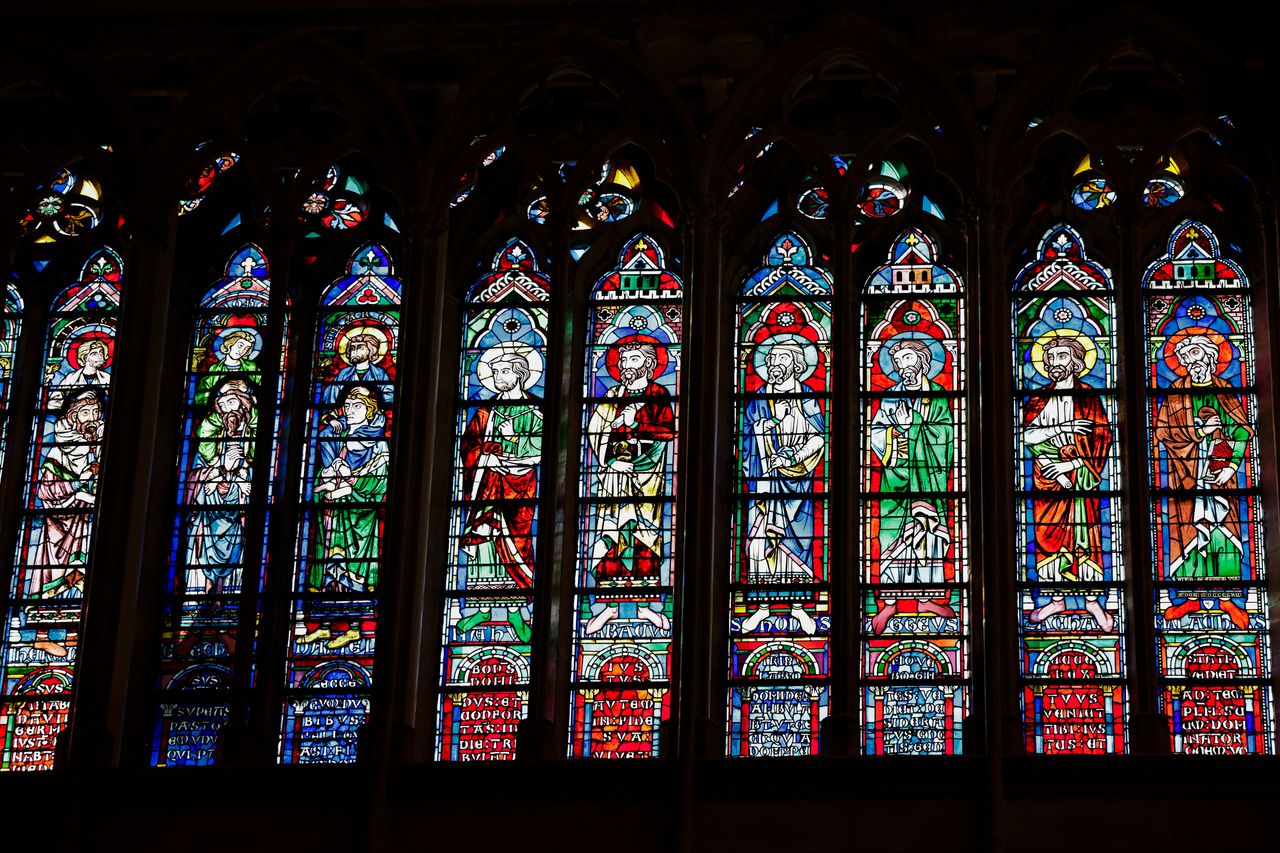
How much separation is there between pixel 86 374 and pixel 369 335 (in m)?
1.54

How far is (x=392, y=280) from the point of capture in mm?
13922

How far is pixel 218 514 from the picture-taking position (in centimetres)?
1338

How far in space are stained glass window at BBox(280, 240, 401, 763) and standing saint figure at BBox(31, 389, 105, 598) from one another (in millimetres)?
1163

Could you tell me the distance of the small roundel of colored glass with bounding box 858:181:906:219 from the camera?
540 inches

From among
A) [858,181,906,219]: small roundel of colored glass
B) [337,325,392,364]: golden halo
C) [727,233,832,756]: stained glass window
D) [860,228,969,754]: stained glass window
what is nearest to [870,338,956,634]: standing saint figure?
[860,228,969,754]: stained glass window

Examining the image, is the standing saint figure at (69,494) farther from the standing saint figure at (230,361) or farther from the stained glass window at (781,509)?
the stained glass window at (781,509)

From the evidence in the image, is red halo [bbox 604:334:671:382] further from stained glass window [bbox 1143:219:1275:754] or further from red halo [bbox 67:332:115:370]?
red halo [bbox 67:332:115:370]

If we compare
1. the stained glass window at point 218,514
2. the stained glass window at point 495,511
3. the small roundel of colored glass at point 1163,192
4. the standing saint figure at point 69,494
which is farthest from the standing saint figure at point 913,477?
the standing saint figure at point 69,494

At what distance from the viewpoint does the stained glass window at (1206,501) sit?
12.4 m

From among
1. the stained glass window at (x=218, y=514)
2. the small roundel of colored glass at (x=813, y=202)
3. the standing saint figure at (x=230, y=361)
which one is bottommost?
the stained glass window at (x=218, y=514)

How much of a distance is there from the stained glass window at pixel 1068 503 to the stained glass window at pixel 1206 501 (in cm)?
22

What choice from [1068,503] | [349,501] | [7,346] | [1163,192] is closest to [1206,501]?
[1068,503]

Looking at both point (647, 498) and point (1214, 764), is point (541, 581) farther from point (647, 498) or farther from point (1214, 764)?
point (1214, 764)

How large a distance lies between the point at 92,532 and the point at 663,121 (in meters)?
3.57
